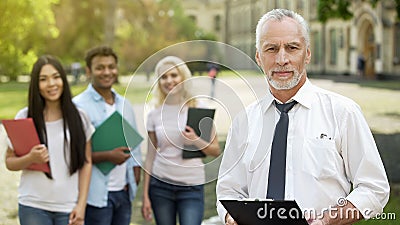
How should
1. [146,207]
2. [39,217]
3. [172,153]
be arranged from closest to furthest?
[172,153] → [39,217] → [146,207]

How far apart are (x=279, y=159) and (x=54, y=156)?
1498 mm

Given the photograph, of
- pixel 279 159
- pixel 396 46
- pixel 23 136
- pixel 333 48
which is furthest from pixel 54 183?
pixel 396 46

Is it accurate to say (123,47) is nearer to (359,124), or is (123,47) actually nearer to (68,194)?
(68,194)

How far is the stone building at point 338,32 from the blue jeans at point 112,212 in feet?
10.3

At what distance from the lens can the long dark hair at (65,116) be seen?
3027 mm

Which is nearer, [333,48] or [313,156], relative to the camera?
[313,156]

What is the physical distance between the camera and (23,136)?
299cm

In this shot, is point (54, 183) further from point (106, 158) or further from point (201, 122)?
point (201, 122)

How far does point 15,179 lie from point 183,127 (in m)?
4.64

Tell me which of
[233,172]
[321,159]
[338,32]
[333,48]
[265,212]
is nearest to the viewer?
[265,212]

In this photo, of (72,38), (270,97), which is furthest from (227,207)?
(72,38)

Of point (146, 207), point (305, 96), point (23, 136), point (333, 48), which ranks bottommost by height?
point (146, 207)

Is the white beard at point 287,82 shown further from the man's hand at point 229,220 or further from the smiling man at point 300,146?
the man's hand at point 229,220

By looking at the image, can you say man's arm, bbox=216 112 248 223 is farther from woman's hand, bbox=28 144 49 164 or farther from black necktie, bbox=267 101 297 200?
woman's hand, bbox=28 144 49 164
